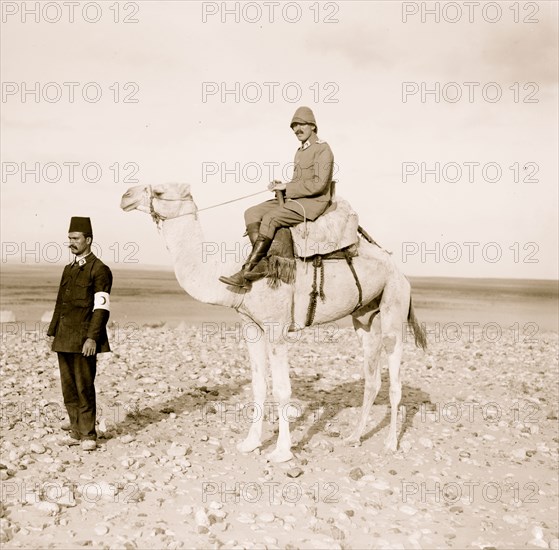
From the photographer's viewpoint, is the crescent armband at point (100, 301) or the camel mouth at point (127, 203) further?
the crescent armband at point (100, 301)

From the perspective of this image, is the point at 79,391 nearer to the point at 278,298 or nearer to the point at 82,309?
the point at 82,309

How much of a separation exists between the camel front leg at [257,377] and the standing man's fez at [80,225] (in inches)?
88.6

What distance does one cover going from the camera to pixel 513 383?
1249 centimetres

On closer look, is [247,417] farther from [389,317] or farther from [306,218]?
[306,218]

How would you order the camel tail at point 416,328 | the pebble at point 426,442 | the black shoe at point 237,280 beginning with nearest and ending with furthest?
the black shoe at point 237,280 → the pebble at point 426,442 → the camel tail at point 416,328

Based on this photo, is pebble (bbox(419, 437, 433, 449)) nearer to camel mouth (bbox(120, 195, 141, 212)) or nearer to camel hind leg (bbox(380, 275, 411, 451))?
camel hind leg (bbox(380, 275, 411, 451))

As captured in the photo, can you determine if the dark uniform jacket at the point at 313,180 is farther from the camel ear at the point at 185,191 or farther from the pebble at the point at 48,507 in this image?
the pebble at the point at 48,507

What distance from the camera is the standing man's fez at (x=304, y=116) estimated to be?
26.5 feet

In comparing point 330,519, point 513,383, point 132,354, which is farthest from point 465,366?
point 330,519

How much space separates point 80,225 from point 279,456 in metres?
3.63

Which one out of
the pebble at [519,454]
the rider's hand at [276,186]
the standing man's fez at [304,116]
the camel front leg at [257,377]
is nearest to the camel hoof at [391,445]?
the pebble at [519,454]

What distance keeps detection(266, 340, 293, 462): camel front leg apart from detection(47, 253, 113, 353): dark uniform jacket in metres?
2.03

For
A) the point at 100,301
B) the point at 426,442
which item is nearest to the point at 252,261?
the point at 100,301

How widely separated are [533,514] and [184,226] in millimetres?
5041
